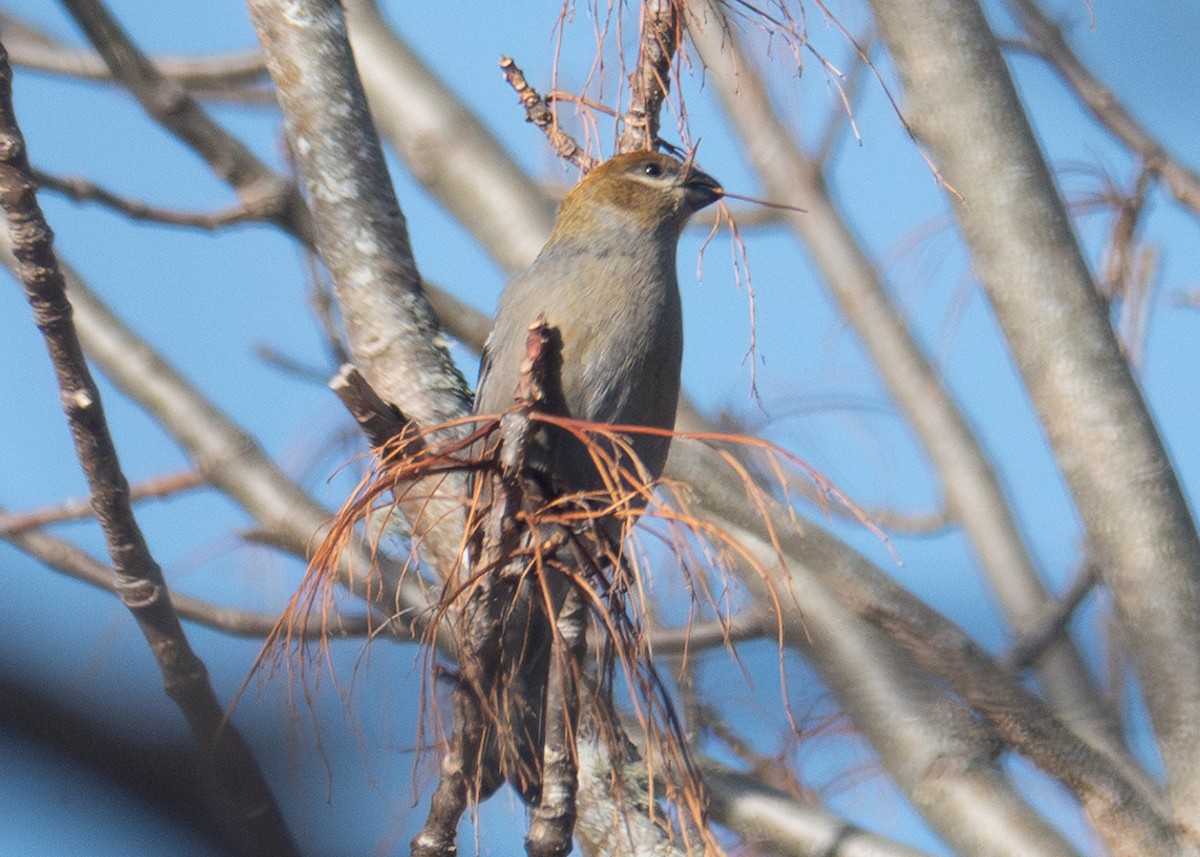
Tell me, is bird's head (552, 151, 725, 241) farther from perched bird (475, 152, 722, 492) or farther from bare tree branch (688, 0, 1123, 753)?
bare tree branch (688, 0, 1123, 753)

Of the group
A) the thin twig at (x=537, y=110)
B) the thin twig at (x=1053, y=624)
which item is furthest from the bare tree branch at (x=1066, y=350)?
the thin twig at (x=537, y=110)

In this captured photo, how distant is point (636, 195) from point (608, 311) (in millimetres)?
358

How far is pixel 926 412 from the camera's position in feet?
15.1

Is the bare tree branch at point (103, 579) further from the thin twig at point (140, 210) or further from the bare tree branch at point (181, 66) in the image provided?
the bare tree branch at point (181, 66)

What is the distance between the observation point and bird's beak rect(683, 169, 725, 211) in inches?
115

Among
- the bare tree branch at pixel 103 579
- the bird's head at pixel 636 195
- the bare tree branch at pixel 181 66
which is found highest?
the bare tree branch at pixel 181 66

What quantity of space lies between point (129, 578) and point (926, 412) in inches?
126

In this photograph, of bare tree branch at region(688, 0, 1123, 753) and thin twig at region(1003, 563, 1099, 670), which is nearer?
thin twig at region(1003, 563, 1099, 670)

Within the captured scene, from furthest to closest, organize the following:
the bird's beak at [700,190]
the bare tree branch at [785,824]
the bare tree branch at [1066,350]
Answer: the bird's beak at [700,190]
the bare tree branch at [785,824]
the bare tree branch at [1066,350]

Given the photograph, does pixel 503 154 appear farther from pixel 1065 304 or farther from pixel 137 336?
pixel 1065 304

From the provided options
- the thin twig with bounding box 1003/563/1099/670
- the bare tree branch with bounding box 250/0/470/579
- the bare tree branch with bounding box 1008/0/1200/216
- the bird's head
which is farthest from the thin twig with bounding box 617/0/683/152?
the bare tree branch with bounding box 1008/0/1200/216

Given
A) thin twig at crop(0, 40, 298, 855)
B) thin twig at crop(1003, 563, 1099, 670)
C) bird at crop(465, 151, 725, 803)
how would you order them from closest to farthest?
thin twig at crop(0, 40, 298, 855), bird at crop(465, 151, 725, 803), thin twig at crop(1003, 563, 1099, 670)

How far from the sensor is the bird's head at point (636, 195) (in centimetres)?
285

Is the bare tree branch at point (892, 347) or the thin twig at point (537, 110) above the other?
the bare tree branch at point (892, 347)
